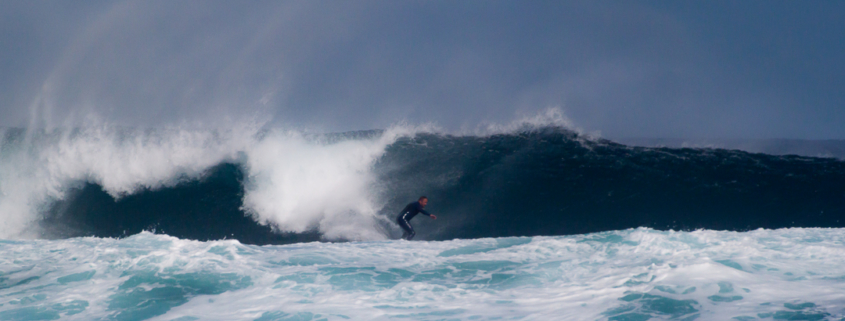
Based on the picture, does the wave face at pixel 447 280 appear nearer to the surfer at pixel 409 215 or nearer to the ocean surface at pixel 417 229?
the ocean surface at pixel 417 229

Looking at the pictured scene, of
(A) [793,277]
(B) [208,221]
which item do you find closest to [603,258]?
(A) [793,277]

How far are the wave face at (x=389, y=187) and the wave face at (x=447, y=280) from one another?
331cm

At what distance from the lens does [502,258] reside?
6555 millimetres

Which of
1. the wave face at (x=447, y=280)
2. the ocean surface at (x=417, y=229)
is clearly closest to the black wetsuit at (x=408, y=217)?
the ocean surface at (x=417, y=229)

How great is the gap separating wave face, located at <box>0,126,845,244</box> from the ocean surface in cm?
5

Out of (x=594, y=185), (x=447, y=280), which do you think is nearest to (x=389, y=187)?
(x=594, y=185)

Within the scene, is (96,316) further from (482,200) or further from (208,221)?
(482,200)

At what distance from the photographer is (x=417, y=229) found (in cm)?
1078

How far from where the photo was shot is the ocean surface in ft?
15.1

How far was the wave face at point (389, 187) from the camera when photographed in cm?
1048

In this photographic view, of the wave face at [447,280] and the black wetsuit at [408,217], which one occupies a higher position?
the black wetsuit at [408,217]

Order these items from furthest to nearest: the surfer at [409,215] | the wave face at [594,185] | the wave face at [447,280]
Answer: the wave face at [594,185] → the surfer at [409,215] → the wave face at [447,280]

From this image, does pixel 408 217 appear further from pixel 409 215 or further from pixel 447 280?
pixel 447 280

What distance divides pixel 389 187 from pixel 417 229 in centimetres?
179
